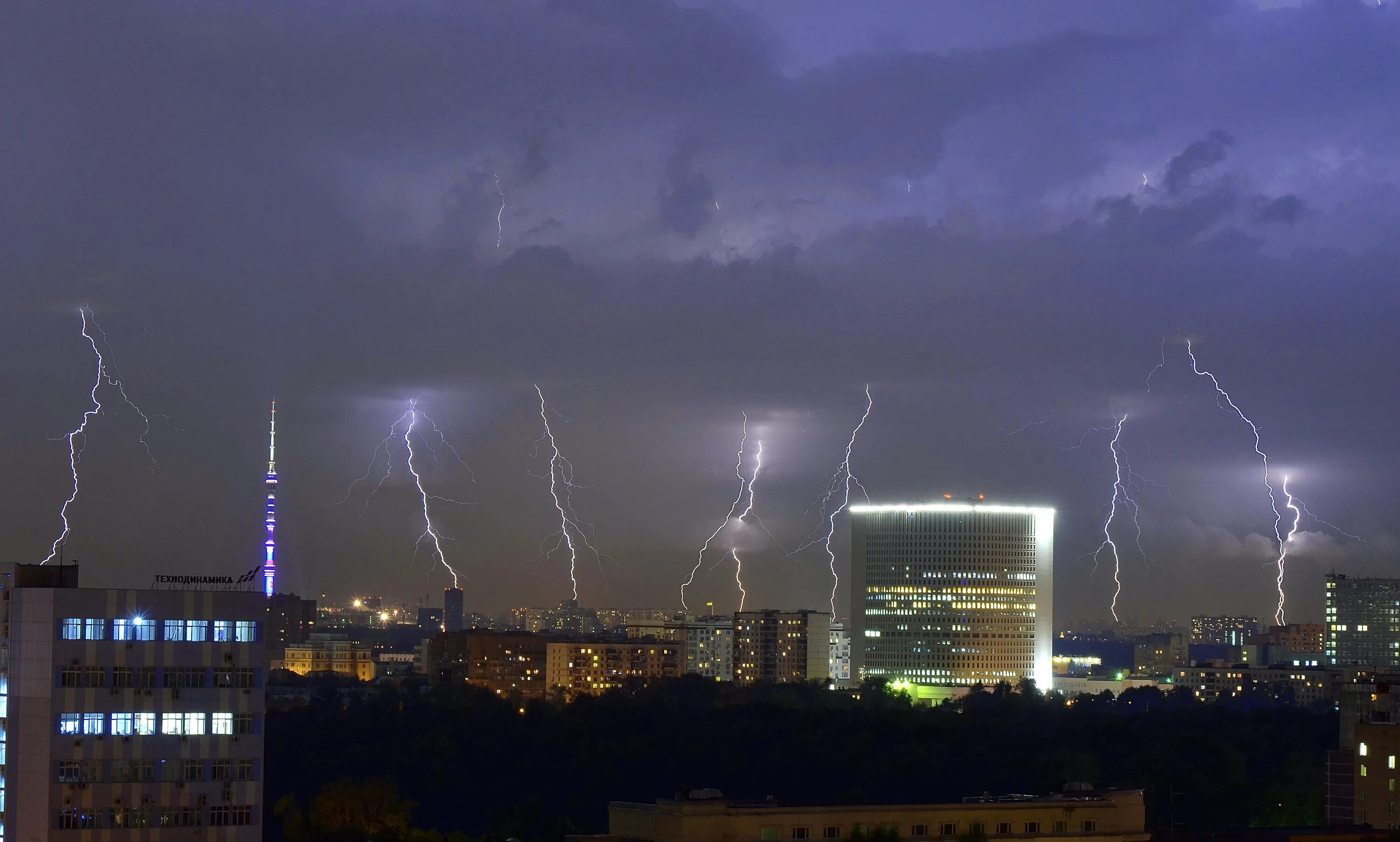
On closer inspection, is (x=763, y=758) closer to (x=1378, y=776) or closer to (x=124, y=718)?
(x=1378, y=776)

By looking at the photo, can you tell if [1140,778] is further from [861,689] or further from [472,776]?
[861,689]

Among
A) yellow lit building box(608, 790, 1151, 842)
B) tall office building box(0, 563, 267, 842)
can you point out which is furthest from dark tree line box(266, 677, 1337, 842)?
tall office building box(0, 563, 267, 842)

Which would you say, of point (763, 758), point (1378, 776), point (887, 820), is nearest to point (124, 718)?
point (887, 820)

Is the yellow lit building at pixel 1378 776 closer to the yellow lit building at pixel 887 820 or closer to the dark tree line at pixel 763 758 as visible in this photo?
the dark tree line at pixel 763 758

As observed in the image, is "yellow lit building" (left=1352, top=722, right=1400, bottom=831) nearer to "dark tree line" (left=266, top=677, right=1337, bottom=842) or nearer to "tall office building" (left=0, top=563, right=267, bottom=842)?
"dark tree line" (left=266, top=677, right=1337, bottom=842)

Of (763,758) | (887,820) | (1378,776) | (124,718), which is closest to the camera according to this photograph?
(124,718)

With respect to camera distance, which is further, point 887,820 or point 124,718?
point 887,820

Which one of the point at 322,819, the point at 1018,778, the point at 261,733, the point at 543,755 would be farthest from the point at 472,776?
the point at 261,733
